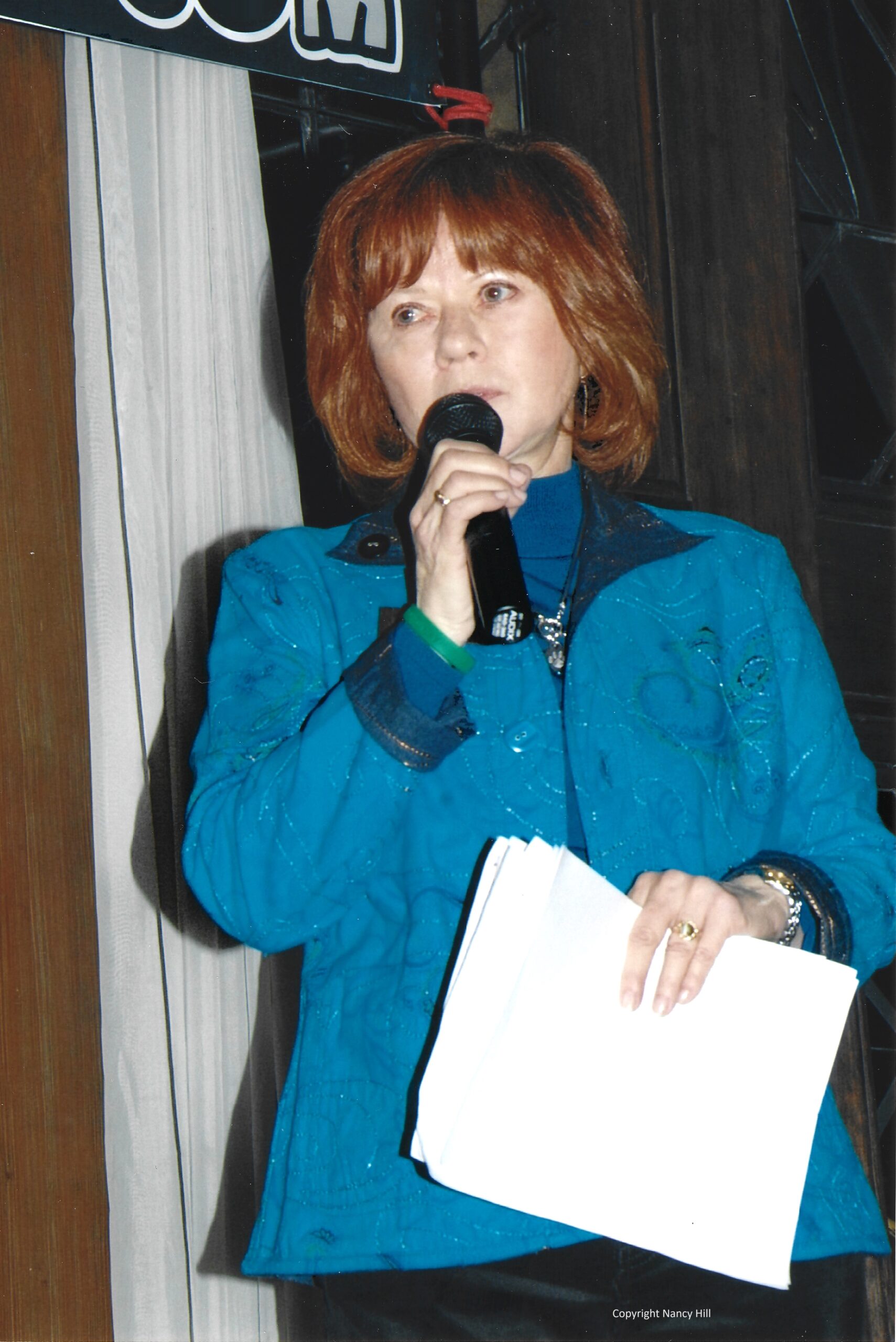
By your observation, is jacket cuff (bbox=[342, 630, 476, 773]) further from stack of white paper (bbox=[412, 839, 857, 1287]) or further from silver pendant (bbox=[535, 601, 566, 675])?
silver pendant (bbox=[535, 601, 566, 675])

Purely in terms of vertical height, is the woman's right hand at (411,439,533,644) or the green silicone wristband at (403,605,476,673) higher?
the woman's right hand at (411,439,533,644)

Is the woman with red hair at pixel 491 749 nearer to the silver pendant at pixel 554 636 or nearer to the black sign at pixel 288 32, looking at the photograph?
the silver pendant at pixel 554 636

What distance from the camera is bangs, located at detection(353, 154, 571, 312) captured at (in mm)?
1293

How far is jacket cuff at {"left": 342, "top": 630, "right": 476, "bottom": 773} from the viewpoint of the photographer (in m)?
1.00

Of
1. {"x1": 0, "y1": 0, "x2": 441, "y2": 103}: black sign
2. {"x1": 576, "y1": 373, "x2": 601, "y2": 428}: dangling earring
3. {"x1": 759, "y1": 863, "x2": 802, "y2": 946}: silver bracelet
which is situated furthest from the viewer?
{"x1": 0, "y1": 0, "x2": 441, "y2": 103}: black sign

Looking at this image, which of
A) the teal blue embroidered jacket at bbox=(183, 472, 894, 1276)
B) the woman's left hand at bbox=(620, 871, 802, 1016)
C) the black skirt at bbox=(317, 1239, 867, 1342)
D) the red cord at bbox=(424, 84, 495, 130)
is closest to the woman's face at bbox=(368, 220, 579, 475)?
the teal blue embroidered jacket at bbox=(183, 472, 894, 1276)

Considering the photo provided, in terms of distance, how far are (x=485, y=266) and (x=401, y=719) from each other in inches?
19.8

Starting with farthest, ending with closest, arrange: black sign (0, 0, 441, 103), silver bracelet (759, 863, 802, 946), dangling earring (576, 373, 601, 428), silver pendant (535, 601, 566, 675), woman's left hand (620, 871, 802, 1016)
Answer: black sign (0, 0, 441, 103) < dangling earring (576, 373, 601, 428) < silver pendant (535, 601, 566, 675) < silver bracelet (759, 863, 802, 946) < woman's left hand (620, 871, 802, 1016)

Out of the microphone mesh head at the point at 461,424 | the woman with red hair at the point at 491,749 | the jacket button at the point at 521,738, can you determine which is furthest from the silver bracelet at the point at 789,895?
the microphone mesh head at the point at 461,424

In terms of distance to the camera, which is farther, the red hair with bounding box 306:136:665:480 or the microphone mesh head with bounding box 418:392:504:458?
the red hair with bounding box 306:136:665:480

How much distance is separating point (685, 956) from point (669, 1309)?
31 cm

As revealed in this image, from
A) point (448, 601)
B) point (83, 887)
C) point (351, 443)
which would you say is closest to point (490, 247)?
point (351, 443)

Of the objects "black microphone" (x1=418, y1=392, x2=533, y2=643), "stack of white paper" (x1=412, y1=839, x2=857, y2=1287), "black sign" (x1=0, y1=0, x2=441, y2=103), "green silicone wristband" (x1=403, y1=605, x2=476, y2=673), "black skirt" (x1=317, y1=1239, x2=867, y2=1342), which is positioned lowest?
"black skirt" (x1=317, y1=1239, x2=867, y2=1342)

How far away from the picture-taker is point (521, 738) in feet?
3.78
